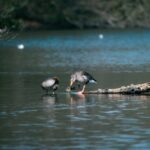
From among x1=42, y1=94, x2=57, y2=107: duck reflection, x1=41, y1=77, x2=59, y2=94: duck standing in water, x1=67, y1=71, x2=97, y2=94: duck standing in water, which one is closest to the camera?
x1=42, y1=94, x2=57, y2=107: duck reflection

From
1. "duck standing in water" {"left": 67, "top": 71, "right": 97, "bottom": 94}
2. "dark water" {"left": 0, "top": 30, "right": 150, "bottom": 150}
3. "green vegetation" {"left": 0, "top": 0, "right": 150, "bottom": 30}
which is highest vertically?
"green vegetation" {"left": 0, "top": 0, "right": 150, "bottom": 30}

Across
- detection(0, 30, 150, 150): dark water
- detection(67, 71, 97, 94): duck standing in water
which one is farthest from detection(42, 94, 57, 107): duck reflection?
detection(67, 71, 97, 94): duck standing in water

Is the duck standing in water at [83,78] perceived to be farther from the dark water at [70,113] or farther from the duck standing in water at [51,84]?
the duck standing in water at [51,84]

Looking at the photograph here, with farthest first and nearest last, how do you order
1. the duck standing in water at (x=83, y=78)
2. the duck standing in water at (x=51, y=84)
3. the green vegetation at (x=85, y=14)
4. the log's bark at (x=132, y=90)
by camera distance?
1. the green vegetation at (x=85, y=14)
2. the duck standing in water at (x=83, y=78)
3. the duck standing in water at (x=51, y=84)
4. the log's bark at (x=132, y=90)

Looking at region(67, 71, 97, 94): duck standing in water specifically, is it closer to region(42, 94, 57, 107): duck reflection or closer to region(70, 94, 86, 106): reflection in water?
region(70, 94, 86, 106): reflection in water

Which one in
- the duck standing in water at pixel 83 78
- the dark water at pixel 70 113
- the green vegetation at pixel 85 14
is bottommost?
the dark water at pixel 70 113

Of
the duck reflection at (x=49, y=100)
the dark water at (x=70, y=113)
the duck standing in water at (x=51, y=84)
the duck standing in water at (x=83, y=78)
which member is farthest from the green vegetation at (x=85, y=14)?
the duck reflection at (x=49, y=100)

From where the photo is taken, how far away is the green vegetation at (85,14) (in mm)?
111375

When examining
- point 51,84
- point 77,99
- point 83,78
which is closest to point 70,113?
point 77,99

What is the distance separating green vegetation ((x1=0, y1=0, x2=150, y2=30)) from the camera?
111375mm

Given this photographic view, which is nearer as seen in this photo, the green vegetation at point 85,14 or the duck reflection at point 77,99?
the duck reflection at point 77,99

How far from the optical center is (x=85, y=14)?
114m

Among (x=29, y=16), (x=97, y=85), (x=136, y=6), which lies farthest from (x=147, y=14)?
(x=97, y=85)

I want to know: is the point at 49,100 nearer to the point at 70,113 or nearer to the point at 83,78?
the point at 83,78
